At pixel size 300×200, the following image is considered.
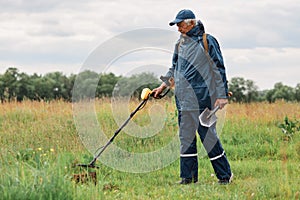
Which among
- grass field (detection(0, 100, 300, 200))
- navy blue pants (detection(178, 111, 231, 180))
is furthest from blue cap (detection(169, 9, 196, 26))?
grass field (detection(0, 100, 300, 200))

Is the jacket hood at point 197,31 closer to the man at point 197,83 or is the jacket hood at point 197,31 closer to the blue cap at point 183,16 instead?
the man at point 197,83

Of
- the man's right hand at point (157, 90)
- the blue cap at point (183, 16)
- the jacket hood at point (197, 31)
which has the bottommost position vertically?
the man's right hand at point (157, 90)

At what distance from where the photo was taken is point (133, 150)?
29.2 feet

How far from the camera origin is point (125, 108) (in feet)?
26.0

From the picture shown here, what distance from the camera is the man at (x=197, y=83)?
6.21 meters

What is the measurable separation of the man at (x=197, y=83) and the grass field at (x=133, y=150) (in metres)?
0.51

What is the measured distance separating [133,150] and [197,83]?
2.93 metres

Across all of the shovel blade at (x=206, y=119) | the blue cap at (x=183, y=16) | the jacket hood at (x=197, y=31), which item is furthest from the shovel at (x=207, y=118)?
the blue cap at (x=183, y=16)

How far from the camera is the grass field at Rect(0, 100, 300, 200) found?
185 inches

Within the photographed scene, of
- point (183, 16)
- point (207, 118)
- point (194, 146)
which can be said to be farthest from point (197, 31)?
point (194, 146)

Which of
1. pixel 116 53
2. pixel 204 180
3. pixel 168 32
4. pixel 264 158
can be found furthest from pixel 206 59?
pixel 264 158

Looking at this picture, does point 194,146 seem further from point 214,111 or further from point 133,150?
point 133,150

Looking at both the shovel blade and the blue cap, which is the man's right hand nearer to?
the shovel blade

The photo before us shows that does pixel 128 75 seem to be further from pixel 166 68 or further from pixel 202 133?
pixel 202 133
